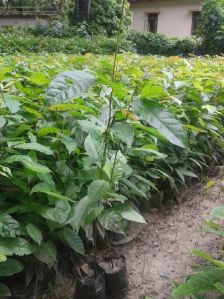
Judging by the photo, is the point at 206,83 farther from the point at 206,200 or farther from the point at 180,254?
the point at 180,254

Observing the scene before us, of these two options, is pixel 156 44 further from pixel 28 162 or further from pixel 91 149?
pixel 28 162

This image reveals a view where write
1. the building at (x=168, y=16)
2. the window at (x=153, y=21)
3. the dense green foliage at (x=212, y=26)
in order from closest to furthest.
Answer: the dense green foliage at (x=212, y=26), the building at (x=168, y=16), the window at (x=153, y=21)

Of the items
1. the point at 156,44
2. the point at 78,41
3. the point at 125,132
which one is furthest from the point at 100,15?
the point at 125,132

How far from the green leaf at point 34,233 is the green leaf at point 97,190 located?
0.84 ft

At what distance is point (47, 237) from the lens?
1796 mm

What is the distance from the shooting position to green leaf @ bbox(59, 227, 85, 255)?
1.74m

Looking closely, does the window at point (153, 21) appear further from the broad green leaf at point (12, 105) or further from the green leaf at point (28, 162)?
the green leaf at point (28, 162)

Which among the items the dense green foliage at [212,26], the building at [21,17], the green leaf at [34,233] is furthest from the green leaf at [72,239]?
the building at [21,17]

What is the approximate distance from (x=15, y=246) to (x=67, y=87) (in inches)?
25.3

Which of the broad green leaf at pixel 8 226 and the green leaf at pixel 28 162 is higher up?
the green leaf at pixel 28 162

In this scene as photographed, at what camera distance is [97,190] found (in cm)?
155

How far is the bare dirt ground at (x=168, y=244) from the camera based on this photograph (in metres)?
2.04

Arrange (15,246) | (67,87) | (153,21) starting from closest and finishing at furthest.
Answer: (67,87) → (15,246) → (153,21)

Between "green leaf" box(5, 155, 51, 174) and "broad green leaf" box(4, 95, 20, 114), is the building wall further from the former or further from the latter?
"green leaf" box(5, 155, 51, 174)
